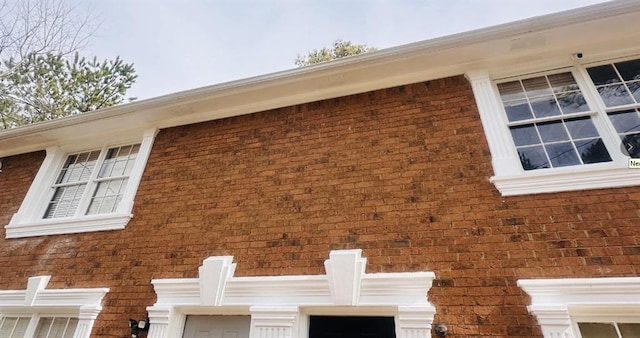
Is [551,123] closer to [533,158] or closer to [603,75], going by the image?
[533,158]

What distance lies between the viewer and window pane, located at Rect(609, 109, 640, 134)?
3.50m

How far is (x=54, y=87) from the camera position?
1234 cm

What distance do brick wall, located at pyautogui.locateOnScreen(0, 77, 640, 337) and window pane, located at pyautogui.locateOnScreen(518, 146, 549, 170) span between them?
42 centimetres

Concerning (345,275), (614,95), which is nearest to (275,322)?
(345,275)

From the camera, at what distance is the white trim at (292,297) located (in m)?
3.18

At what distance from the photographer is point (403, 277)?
325 centimetres

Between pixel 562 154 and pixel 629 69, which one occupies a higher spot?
pixel 629 69

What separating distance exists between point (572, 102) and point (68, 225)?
7554 mm

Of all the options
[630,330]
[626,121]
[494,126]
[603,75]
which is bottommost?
[630,330]

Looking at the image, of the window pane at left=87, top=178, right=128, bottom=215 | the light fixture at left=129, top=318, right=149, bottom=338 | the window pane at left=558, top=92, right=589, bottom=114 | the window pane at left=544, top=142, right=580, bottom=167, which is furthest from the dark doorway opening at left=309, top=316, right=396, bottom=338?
the window pane at left=87, top=178, right=128, bottom=215

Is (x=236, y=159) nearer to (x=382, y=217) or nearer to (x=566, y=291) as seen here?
(x=382, y=217)

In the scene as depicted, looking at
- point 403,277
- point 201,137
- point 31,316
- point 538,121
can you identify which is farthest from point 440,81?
point 31,316

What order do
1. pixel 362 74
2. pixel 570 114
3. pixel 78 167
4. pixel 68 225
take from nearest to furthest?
pixel 570 114, pixel 362 74, pixel 68 225, pixel 78 167

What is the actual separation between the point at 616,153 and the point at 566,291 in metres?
1.70
